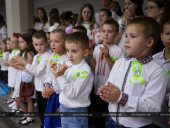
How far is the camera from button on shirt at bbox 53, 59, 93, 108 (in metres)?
1.52

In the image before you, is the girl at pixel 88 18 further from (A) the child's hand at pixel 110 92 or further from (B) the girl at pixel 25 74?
(A) the child's hand at pixel 110 92

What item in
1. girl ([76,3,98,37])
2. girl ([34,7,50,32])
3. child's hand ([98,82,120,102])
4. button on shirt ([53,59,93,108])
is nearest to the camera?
child's hand ([98,82,120,102])

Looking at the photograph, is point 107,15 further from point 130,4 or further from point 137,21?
point 137,21

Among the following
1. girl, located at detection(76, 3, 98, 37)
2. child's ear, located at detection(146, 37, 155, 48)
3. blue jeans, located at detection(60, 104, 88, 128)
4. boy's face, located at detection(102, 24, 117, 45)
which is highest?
girl, located at detection(76, 3, 98, 37)

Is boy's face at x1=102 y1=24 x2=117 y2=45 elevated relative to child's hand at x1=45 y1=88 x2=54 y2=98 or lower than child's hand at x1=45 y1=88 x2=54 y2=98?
elevated

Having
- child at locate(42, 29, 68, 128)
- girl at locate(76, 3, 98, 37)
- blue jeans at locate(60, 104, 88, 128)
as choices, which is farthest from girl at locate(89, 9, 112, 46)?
blue jeans at locate(60, 104, 88, 128)

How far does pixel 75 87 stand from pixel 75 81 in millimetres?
59

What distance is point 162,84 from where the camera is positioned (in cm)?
119

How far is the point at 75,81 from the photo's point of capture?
158cm

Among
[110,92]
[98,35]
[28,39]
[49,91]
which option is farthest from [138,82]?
[28,39]

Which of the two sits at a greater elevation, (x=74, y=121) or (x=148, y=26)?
(x=148, y=26)

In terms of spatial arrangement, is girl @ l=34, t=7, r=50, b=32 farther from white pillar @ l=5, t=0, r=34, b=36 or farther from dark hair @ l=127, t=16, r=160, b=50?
dark hair @ l=127, t=16, r=160, b=50

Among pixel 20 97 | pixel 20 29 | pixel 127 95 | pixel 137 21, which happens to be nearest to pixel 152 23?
pixel 137 21

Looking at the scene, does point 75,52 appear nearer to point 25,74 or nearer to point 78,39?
Answer: point 78,39
